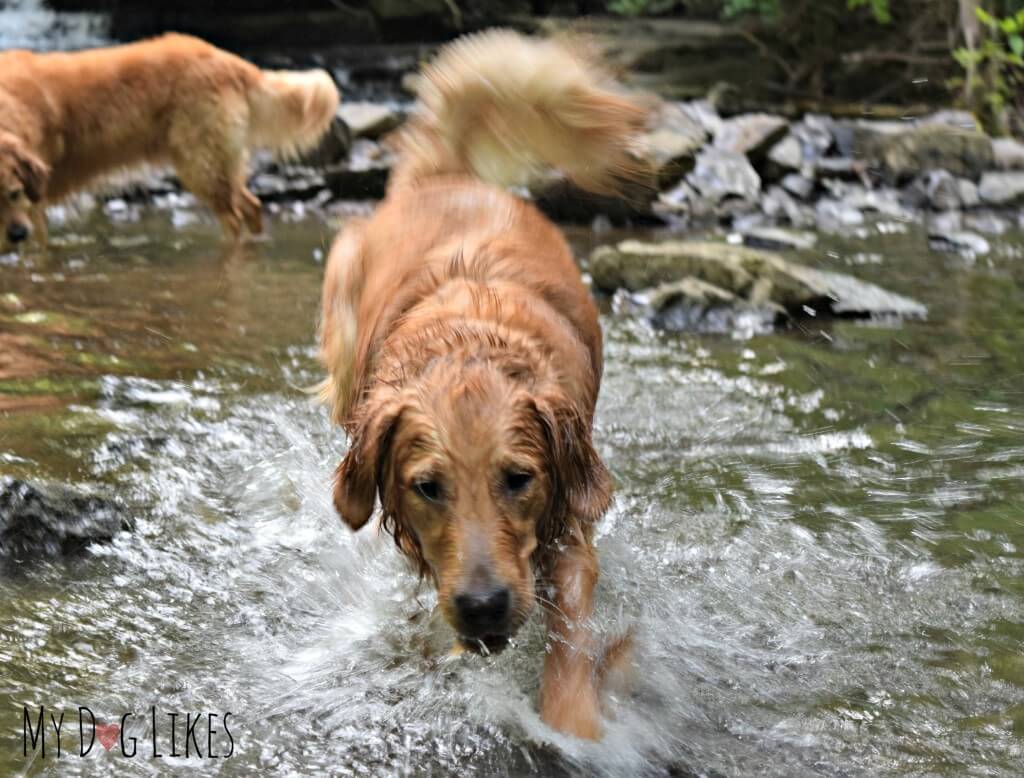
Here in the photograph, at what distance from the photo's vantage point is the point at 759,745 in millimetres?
2650

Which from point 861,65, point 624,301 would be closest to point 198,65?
point 624,301

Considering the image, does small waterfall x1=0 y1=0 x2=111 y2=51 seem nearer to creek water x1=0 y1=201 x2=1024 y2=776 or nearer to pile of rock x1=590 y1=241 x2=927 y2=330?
creek water x1=0 y1=201 x2=1024 y2=776

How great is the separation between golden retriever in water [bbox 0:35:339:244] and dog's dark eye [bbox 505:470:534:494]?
6.61 m

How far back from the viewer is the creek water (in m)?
2.65

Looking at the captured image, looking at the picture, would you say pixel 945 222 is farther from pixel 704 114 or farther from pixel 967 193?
pixel 704 114

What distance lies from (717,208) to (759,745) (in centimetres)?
847

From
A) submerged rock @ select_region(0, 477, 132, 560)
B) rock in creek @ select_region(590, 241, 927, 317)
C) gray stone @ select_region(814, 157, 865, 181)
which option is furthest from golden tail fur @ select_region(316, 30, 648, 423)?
gray stone @ select_region(814, 157, 865, 181)

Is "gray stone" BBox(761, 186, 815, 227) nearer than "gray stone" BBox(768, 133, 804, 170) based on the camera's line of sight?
Yes

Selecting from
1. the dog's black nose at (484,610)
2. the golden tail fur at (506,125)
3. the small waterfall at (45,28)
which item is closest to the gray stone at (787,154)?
the golden tail fur at (506,125)

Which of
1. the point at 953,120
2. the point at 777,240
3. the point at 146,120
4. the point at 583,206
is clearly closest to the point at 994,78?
the point at 953,120

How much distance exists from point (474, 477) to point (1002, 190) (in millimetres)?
9821

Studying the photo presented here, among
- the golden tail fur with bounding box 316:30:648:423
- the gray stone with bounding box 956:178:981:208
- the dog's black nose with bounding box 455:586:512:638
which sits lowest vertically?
the gray stone with bounding box 956:178:981:208

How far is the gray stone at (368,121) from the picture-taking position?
11844mm

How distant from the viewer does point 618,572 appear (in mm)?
3648
